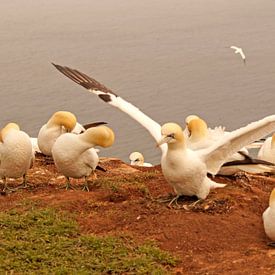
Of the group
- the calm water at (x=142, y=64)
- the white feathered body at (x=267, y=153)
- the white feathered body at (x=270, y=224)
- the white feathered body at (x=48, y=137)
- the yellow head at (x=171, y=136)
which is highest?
the yellow head at (x=171, y=136)

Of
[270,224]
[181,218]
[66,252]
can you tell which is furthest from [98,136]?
[270,224]

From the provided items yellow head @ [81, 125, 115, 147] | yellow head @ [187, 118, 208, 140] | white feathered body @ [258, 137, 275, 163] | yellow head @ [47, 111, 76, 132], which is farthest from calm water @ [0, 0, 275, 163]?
yellow head @ [81, 125, 115, 147]

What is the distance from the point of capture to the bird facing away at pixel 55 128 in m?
11.0

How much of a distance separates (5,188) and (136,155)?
6.24 meters

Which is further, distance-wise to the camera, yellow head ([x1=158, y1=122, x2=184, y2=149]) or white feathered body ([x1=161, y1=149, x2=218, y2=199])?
white feathered body ([x1=161, y1=149, x2=218, y2=199])

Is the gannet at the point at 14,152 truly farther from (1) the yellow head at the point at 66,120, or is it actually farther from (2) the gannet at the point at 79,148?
(1) the yellow head at the point at 66,120

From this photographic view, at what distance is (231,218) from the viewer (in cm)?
757

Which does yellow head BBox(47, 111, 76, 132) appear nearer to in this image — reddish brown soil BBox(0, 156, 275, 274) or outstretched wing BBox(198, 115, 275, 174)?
reddish brown soil BBox(0, 156, 275, 274)

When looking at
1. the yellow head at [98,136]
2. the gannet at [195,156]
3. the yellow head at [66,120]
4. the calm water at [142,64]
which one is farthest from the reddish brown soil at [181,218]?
the calm water at [142,64]

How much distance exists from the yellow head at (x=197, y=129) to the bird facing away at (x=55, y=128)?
193 centimetres

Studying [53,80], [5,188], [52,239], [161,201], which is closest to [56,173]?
[5,188]

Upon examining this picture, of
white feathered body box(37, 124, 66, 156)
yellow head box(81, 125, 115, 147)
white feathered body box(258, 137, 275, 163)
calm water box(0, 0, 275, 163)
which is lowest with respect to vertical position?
calm water box(0, 0, 275, 163)

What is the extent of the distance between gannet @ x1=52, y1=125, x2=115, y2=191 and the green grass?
4.95 ft

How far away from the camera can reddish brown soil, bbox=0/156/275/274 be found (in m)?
6.53
